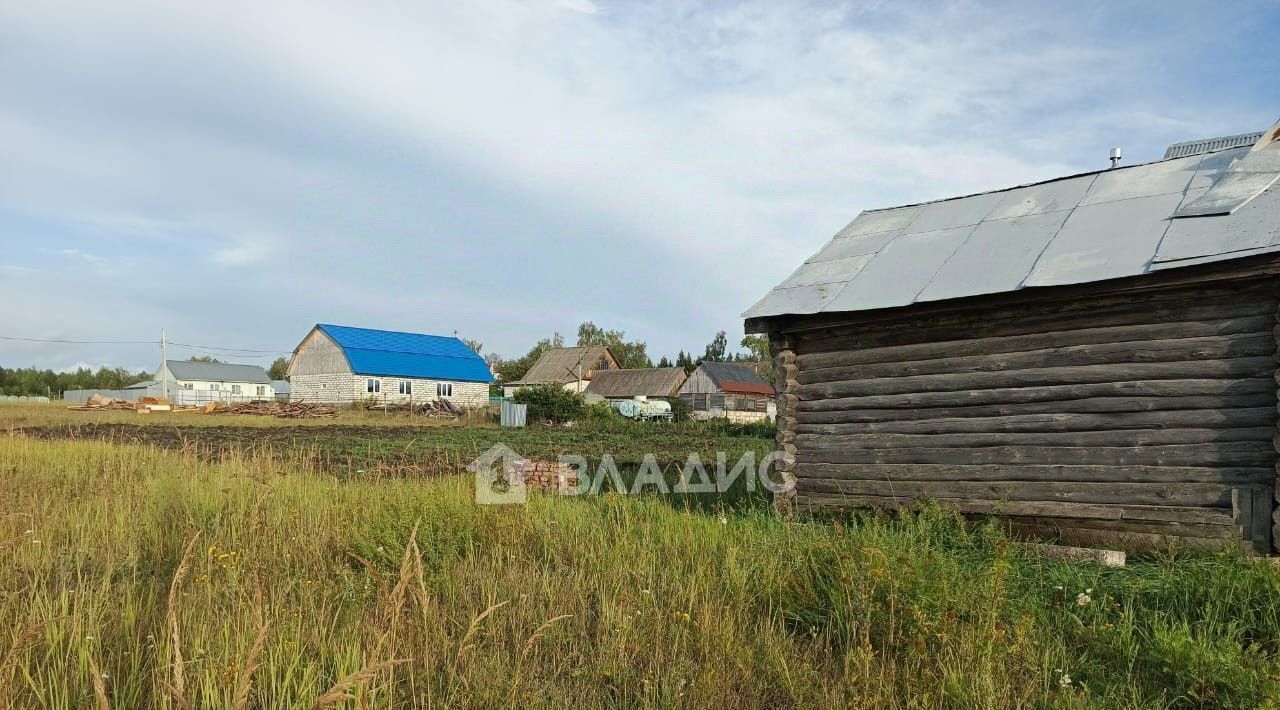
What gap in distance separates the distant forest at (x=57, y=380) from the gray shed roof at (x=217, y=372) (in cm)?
1158

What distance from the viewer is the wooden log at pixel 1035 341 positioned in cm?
705

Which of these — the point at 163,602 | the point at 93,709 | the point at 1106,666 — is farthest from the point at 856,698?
the point at 163,602

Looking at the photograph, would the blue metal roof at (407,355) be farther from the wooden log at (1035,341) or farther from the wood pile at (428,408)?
the wooden log at (1035,341)

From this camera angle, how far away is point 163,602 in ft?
15.6

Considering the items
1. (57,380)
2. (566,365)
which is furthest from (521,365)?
(57,380)

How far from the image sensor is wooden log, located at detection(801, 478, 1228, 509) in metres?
7.09

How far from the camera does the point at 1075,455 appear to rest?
305 inches

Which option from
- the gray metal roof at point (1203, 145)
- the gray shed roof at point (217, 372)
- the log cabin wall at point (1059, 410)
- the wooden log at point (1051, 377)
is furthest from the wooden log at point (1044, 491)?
the gray shed roof at point (217, 372)

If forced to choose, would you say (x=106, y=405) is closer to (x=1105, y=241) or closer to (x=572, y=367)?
(x=572, y=367)

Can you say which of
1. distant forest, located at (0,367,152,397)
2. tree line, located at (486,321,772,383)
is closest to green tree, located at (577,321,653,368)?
tree line, located at (486,321,772,383)

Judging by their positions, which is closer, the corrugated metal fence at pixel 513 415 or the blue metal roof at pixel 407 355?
the corrugated metal fence at pixel 513 415

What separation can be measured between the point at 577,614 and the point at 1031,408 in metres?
5.46

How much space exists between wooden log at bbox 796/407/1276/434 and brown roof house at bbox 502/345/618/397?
5527 centimetres

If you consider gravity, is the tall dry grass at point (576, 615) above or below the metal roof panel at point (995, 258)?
below
